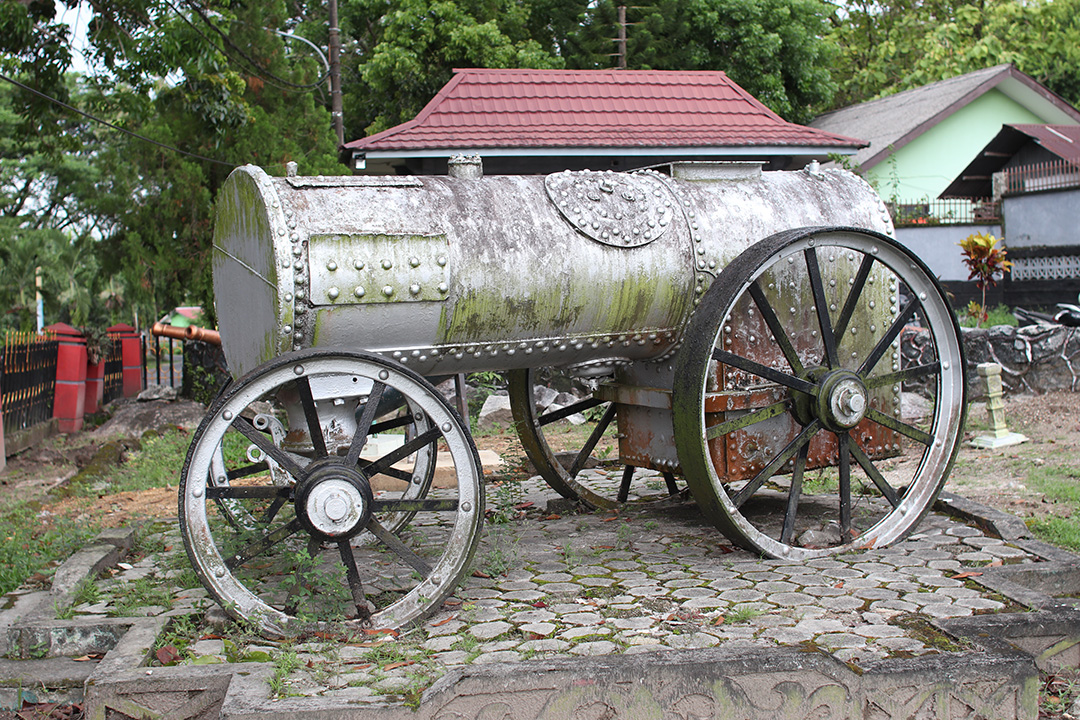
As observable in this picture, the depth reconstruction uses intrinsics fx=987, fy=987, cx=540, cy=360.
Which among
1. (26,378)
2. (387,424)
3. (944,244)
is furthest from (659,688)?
(944,244)

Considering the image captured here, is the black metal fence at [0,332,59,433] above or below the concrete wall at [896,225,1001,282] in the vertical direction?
below

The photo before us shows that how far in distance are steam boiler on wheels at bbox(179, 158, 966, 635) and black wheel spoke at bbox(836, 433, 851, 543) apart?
0.05 feet

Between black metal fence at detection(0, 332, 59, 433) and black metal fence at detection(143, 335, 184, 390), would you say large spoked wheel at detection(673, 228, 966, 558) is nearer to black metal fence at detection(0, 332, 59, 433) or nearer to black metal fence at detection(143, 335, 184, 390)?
black metal fence at detection(0, 332, 59, 433)

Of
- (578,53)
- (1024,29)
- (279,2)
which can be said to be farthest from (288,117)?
(1024,29)

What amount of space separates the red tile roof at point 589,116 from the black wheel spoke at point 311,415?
8.13 meters

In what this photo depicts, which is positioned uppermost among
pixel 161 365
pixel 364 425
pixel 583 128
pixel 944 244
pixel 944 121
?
pixel 944 121

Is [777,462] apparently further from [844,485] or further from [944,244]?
[944,244]

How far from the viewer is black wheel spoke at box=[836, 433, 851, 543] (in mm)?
4609

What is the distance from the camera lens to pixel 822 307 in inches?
177

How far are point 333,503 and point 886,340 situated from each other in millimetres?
2717

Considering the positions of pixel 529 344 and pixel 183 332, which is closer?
pixel 529 344

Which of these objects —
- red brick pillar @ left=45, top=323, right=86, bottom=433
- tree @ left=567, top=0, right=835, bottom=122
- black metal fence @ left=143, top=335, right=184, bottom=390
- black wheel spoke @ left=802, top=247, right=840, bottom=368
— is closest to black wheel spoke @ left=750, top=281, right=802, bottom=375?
black wheel spoke @ left=802, top=247, right=840, bottom=368

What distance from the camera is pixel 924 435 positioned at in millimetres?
4711

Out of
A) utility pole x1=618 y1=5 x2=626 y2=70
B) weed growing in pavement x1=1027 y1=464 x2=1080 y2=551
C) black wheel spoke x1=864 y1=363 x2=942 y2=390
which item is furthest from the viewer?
utility pole x1=618 y1=5 x2=626 y2=70
